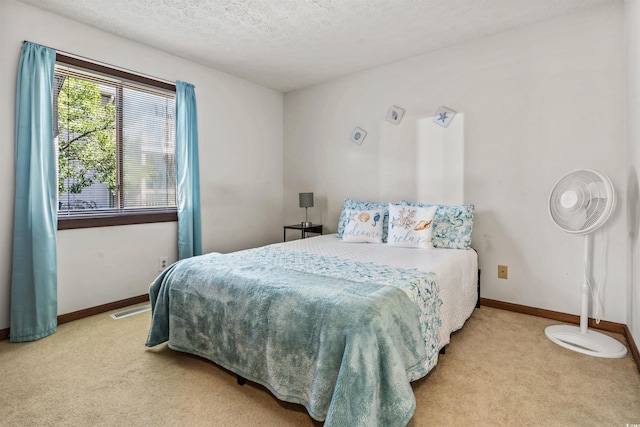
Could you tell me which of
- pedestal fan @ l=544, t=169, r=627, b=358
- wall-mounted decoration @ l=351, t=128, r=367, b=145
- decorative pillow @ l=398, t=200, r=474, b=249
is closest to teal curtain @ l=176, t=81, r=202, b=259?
wall-mounted decoration @ l=351, t=128, r=367, b=145

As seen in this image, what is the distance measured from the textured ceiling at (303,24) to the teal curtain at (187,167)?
48 cm

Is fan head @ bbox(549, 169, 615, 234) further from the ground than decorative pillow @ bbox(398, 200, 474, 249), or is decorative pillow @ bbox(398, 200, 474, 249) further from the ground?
fan head @ bbox(549, 169, 615, 234)

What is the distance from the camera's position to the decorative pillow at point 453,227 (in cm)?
285

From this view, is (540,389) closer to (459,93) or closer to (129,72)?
(459,93)

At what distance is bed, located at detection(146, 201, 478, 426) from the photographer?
1.33m

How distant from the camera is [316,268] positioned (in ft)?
6.88

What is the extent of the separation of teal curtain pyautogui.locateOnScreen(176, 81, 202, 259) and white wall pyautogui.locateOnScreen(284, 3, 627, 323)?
1889 millimetres

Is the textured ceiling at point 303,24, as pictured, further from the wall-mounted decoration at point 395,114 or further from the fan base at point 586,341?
the fan base at point 586,341

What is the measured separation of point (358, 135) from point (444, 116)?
3.29 feet

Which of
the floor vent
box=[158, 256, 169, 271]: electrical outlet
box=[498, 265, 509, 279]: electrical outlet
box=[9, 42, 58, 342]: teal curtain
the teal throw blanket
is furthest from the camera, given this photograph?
box=[158, 256, 169, 271]: electrical outlet

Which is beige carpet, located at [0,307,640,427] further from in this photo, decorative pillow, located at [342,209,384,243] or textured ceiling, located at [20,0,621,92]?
textured ceiling, located at [20,0,621,92]

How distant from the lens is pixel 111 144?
3016 mm

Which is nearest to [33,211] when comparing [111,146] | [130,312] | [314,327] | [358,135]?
[111,146]

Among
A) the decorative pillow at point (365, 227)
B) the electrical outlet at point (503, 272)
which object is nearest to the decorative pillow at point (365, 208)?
the decorative pillow at point (365, 227)
